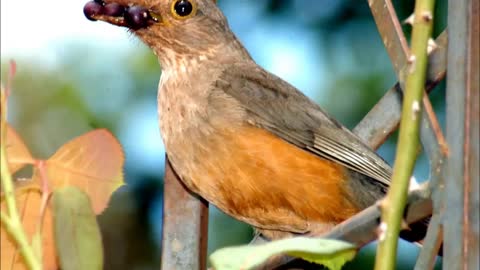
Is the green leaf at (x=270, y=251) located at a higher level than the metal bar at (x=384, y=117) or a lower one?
lower

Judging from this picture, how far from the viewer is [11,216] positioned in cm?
111

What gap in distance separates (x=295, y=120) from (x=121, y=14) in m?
0.73

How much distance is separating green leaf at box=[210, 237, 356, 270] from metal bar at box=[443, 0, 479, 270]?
0.16 m

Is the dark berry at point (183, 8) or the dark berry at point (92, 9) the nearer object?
the dark berry at point (92, 9)

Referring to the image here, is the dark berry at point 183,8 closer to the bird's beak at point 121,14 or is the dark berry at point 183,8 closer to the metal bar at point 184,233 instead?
the bird's beak at point 121,14

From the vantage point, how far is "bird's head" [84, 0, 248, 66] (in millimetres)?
3131

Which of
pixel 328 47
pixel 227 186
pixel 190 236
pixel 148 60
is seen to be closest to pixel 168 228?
pixel 190 236

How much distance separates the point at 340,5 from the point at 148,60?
1.06m

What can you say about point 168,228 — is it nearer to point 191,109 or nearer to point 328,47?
point 191,109

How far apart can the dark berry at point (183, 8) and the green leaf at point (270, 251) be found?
7.54 ft

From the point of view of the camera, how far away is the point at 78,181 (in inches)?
48.1

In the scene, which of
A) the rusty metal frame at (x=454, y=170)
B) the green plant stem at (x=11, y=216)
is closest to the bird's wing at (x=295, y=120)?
the rusty metal frame at (x=454, y=170)

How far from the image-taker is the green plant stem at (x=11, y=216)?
1061 millimetres

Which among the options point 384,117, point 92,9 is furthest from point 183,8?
point 384,117
